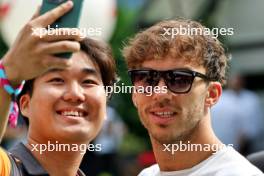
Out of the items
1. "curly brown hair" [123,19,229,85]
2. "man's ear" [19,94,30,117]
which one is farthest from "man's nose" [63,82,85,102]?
"curly brown hair" [123,19,229,85]

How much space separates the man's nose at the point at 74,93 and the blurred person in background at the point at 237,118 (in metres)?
5.19

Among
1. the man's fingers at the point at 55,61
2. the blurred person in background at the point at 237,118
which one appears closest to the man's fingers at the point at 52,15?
the man's fingers at the point at 55,61

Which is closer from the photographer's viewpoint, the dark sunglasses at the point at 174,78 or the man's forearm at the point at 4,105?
the man's forearm at the point at 4,105

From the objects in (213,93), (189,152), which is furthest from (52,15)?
(213,93)

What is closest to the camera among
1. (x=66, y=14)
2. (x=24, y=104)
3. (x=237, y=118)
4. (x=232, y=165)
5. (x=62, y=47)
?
(x=62, y=47)

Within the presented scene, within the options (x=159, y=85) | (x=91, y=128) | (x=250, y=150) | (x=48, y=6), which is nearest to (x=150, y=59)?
(x=159, y=85)

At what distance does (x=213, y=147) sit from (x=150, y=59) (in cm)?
54

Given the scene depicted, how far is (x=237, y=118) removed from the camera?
9.59 metres

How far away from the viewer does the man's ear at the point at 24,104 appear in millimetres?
4148

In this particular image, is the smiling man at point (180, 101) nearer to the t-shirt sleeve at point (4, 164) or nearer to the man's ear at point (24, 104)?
the man's ear at point (24, 104)

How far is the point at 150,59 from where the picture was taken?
4094 millimetres

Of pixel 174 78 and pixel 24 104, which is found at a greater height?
pixel 174 78

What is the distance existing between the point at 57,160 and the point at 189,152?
2.15 ft

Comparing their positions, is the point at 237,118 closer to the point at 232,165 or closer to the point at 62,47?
the point at 232,165
